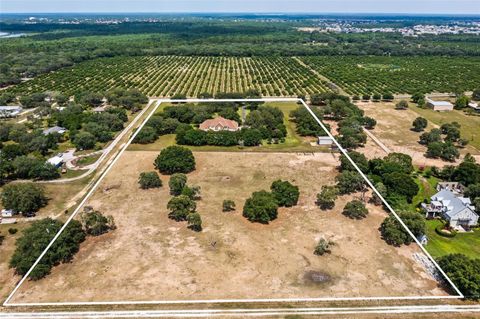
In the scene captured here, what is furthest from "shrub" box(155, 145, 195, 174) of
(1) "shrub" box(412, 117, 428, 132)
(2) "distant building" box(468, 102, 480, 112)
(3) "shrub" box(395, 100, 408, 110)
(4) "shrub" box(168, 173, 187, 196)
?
(2) "distant building" box(468, 102, 480, 112)

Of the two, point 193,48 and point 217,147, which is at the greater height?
point 193,48

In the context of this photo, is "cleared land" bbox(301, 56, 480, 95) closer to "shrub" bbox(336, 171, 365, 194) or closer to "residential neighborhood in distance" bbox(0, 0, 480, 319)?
"residential neighborhood in distance" bbox(0, 0, 480, 319)

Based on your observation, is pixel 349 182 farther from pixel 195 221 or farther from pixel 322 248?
pixel 195 221

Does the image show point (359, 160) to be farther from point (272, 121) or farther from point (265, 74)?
point (265, 74)

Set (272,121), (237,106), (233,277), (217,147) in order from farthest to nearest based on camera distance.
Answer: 1. (237,106)
2. (272,121)
3. (217,147)
4. (233,277)

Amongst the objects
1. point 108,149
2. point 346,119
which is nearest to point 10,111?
point 108,149

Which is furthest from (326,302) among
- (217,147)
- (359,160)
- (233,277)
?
(217,147)
